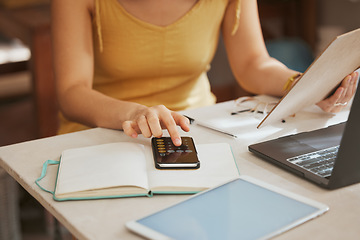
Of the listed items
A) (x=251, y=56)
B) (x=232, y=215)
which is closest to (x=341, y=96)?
(x=251, y=56)

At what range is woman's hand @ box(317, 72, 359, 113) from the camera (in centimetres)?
105

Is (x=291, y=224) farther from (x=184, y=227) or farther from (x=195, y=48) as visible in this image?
(x=195, y=48)

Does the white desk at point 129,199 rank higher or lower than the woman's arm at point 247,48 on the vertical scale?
lower

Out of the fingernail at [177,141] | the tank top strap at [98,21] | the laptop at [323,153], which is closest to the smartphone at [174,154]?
the fingernail at [177,141]

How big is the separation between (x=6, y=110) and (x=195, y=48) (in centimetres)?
209

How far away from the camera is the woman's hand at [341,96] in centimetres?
105

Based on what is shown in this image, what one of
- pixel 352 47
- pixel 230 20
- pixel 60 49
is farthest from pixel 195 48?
pixel 352 47

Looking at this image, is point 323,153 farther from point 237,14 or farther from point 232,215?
point 237,14

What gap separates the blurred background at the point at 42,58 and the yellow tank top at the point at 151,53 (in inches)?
23.3

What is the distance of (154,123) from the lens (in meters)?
0.92

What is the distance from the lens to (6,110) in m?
3.16

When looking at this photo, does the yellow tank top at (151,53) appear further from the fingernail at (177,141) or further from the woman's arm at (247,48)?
the fingernail at (177,141)

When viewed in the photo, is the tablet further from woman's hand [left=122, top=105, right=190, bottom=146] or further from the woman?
the woman

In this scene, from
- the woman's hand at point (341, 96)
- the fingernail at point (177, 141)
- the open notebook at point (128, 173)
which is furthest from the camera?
the woman's hand at point (341, 96)
